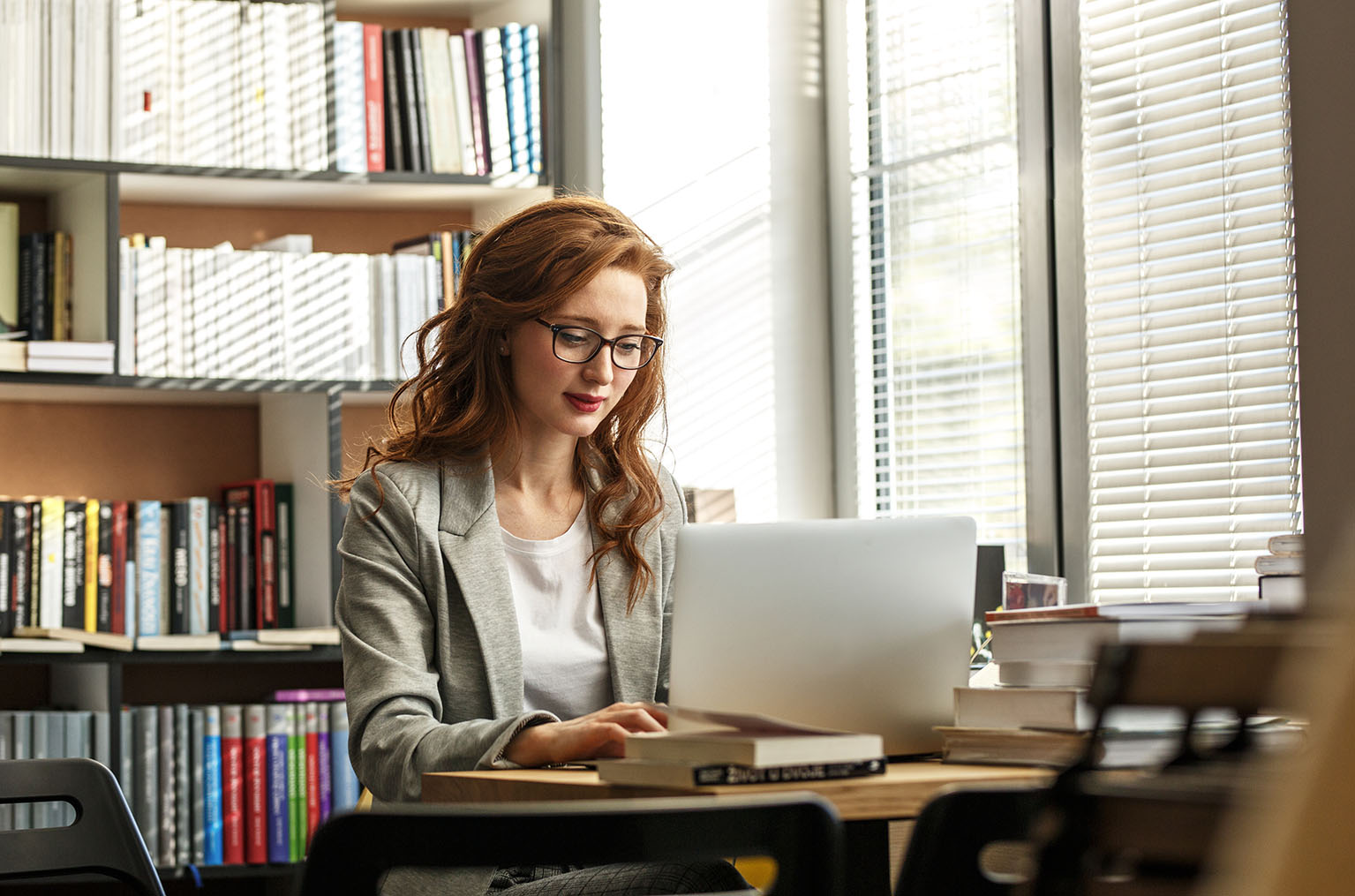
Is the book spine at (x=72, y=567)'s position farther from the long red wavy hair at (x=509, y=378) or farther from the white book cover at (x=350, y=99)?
the long red wavy hair at (x=509, y=378)

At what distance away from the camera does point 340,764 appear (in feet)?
9.81

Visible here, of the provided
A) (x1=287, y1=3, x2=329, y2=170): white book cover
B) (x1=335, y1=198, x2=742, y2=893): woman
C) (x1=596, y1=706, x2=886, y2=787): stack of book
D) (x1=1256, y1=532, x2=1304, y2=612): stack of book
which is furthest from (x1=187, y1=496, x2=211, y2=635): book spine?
(x1=1256, y1=532, x2=1304, y2=612): stack of book

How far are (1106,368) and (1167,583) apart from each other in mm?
402

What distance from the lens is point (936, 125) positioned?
2.99 m

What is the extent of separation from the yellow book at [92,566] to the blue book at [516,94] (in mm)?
1170

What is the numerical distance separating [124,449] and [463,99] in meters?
1.09

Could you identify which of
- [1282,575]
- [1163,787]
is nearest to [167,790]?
[1282,575]

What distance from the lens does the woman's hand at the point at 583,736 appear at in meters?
1.30

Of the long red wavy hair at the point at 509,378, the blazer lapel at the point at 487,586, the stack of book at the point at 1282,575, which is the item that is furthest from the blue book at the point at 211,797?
the stack of book at the point at 1282,575

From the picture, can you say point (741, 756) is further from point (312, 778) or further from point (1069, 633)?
point (312, 778)

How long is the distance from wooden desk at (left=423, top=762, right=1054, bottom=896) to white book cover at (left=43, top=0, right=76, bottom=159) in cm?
212

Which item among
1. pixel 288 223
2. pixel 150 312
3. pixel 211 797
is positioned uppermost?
pixel 288 223

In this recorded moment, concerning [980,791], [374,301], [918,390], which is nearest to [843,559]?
[980,791]

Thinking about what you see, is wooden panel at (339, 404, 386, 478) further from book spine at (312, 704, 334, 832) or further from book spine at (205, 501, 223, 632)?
book spine at (312, 704, 334, 832)
